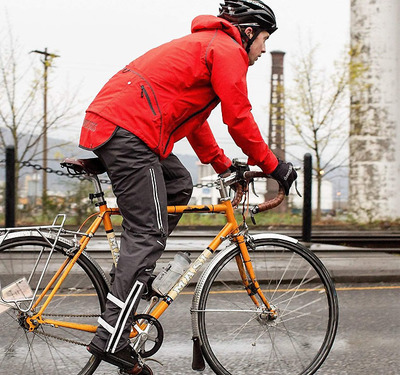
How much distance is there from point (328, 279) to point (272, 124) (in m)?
16.7

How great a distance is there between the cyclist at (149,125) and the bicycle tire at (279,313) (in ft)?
1.56

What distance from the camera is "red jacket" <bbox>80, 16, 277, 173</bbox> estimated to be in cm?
316

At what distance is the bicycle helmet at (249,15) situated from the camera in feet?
10.9

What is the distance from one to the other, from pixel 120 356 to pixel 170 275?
1.52 feet

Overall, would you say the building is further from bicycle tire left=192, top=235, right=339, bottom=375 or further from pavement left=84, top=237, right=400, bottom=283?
bicycle tire left=192, top=235, right=339, bottom=375

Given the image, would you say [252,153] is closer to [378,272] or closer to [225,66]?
[225,66]

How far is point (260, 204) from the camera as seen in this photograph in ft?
11.5

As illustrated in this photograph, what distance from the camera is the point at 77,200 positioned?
44.2 feet

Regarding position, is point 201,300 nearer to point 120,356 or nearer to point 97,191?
point 120,356

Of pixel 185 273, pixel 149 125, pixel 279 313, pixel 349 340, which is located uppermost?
pixel 149 125

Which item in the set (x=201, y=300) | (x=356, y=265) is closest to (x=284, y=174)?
(x=201, y=300)

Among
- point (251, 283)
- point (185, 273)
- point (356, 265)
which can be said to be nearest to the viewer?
point (185, 273)

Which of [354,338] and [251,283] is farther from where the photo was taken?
[354,338]

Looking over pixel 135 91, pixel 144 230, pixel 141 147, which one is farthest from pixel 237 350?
pixel 135 91
